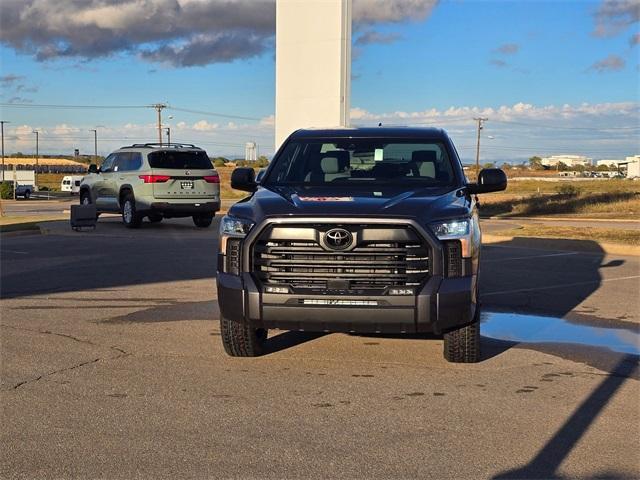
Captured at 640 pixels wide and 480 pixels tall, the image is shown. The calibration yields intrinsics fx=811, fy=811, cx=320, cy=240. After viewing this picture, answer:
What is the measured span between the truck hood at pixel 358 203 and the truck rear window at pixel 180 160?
44.9 ft

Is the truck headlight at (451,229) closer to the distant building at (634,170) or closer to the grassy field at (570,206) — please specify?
the grassy field at (570,206)

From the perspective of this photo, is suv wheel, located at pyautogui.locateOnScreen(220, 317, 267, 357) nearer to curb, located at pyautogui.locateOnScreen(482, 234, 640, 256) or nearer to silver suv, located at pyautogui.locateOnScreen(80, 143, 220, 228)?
curb, located at pyautogui.locateOnScreen(482, 234, 640, 256)

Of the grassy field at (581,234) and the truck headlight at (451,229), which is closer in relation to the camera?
the truck headlight at (451,229)

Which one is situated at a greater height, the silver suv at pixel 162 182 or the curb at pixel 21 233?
the silver suv at pixel 162 182

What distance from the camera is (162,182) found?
790 inches

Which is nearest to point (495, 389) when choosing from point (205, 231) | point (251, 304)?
Answer: point (251, 304)

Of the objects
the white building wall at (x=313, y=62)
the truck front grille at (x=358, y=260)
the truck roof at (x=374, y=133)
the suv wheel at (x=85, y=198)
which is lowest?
the suv wheel at (x=85, y=198)

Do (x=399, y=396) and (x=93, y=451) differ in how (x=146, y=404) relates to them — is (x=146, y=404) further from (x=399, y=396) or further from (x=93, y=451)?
(x=399, y=396)

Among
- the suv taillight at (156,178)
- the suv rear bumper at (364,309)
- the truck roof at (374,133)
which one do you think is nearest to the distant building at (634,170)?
the suv taillight at (156,178)

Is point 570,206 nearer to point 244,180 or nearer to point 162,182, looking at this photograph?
point 162,182

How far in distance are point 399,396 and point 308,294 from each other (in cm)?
101

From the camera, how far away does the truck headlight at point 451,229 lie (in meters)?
6.10

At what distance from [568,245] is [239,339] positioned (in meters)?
12.0

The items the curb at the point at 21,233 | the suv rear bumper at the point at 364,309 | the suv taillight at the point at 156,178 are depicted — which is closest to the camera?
the suv rear bumper at the point at 364,309
